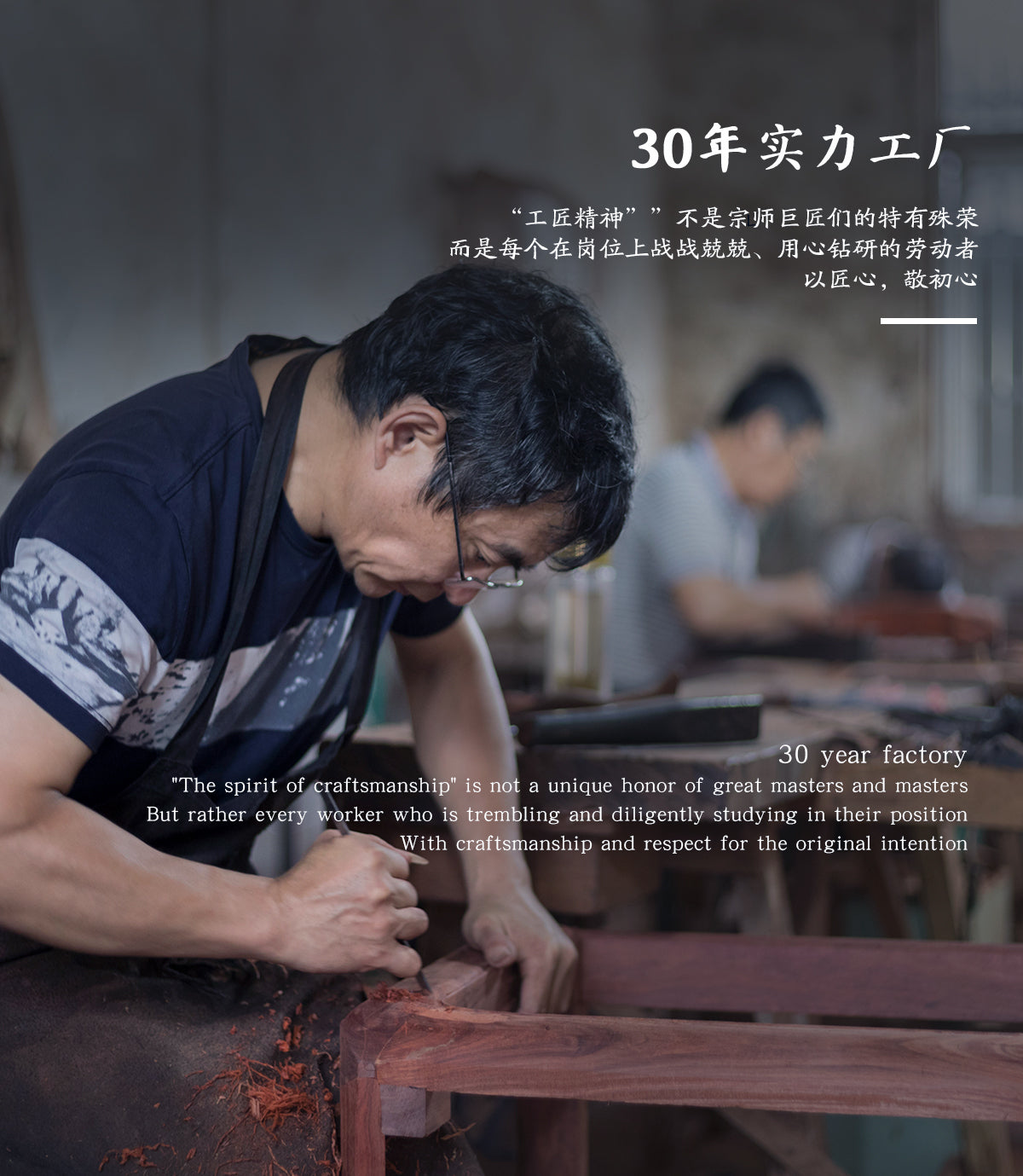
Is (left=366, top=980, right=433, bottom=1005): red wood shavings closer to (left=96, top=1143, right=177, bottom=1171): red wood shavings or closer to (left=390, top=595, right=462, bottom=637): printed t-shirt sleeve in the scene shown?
(left=96, top=1143, right=177, bottom=1171): red wood shavings

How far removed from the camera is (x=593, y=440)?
41.3 inches

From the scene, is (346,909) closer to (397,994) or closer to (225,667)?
(397,994)

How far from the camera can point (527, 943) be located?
121 cm

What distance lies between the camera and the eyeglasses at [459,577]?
40.4 inches

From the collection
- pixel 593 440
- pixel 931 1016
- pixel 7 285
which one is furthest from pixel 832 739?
pixel 7 285

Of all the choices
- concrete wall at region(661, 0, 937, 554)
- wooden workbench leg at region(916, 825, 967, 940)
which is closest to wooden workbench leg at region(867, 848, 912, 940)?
wooden workbench leg at region(916, 825, 967, 940)

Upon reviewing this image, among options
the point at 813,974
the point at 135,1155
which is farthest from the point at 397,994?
the point at 813,974

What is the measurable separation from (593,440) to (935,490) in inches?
197

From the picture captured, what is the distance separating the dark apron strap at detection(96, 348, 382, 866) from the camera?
107cm

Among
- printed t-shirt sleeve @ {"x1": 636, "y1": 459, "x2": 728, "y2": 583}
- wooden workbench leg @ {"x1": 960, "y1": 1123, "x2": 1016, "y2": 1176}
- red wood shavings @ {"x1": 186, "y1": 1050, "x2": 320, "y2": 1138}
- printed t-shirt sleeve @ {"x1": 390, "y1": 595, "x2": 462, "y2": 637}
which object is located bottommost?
wooden workbench leg @ {"x1": 960, "y1": 1123, "x2": 1016, "y2": 1176}

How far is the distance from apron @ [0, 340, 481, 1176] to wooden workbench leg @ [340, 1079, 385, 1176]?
43 mm

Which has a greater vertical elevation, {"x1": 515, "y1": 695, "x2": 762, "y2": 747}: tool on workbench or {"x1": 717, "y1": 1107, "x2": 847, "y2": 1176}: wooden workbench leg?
{"x1": 515, "y1": 695, "x2": 762, "y2": 747}: tool on workbench

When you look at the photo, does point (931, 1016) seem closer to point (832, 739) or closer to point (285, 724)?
point (832, 739)

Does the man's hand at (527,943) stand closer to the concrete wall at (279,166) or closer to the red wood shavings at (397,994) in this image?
the red wood shavings at (397,994)
